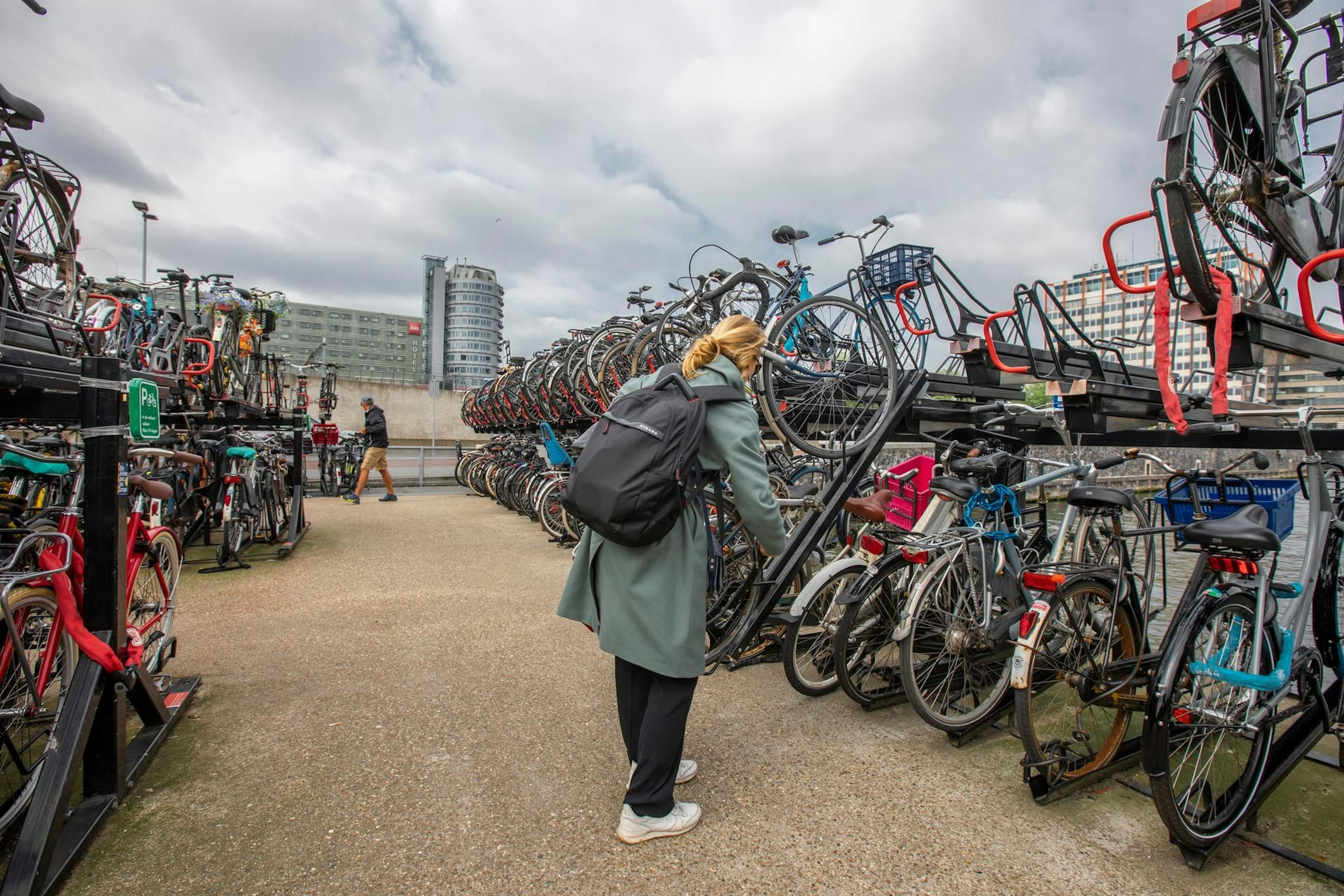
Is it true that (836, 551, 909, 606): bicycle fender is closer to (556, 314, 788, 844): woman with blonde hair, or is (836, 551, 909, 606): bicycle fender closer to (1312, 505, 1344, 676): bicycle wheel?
(556, 314, 788, 844): woman with blonde hair

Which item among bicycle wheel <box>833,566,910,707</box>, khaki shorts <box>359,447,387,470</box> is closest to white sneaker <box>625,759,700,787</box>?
bicycle wheel <box>833,566,910,707</box>

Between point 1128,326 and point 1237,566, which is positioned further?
point 1128,326

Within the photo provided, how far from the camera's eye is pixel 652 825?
6.83 feet

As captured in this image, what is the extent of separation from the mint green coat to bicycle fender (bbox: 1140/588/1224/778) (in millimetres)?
1106

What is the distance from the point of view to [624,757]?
259cm

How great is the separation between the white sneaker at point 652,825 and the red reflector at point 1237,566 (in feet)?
5.87

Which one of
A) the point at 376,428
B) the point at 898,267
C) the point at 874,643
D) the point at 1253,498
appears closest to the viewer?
the point at 1253,498

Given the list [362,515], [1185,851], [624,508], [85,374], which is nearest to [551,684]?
[624,508]

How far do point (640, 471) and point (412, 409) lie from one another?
19.3 meters

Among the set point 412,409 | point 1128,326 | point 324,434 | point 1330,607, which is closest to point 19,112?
point 1330,607

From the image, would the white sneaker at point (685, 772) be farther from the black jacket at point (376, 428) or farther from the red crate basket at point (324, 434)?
the red crate basket at point (324, 434)

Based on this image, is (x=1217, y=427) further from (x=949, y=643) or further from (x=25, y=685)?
(x=25, y=685)

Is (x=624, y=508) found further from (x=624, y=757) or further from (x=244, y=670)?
(x=244, y=670)

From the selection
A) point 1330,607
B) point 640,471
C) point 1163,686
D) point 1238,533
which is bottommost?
point 1163,686
